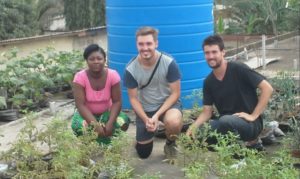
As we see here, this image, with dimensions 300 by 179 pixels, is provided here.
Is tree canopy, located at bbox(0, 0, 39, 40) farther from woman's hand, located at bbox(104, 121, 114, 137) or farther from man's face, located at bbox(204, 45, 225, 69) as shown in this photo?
man's face, located at bbox(204, 45, 225, 69)

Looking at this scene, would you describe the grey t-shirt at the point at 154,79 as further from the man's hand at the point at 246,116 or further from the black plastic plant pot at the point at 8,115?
the black plastic plant pot at the point at 8,115

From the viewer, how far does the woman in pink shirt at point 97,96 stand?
172 inches

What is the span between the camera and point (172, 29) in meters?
5.71

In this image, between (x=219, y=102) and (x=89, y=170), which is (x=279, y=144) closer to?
(x=219, y=102)

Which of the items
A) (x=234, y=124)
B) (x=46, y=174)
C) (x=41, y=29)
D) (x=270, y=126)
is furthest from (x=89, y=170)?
(x=41, y=29)

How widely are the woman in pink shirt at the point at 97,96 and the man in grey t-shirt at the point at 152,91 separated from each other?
0.13 m

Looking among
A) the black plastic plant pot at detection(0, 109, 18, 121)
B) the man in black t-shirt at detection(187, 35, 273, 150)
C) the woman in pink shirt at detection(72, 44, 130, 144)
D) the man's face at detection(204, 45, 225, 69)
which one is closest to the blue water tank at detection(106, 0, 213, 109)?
the black plastic plant pot at detection(0, 109, 18, 121)

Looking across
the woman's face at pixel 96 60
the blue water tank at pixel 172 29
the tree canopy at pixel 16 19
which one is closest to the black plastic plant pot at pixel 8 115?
the blue water tank at pixel 172 29

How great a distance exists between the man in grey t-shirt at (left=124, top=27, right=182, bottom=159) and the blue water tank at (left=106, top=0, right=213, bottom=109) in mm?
1266

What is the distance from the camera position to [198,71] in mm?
5930

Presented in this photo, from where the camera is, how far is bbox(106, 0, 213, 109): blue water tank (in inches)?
223

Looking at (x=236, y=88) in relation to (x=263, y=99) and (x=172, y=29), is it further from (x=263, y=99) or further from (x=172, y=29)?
(x=172, y=29)

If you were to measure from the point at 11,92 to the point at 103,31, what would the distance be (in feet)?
31.0

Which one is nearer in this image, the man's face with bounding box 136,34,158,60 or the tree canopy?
the man's face with bounding box 136,34,158,60
